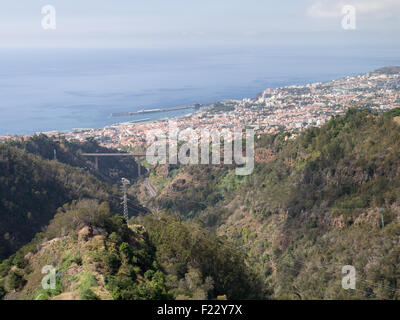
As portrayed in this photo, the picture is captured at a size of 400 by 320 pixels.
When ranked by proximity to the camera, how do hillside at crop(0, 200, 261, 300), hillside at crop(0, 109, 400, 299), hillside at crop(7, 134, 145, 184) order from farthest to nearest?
1. hillside at crop(7, 134, 145, 184)
2. hillside at crop(0, 109, 400, 299)
3. hillside at crop(0, 200, 261, 300)

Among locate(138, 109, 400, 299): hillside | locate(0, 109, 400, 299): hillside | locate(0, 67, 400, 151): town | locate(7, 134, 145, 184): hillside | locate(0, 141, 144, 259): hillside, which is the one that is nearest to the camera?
locate(0, 109, 400, 299): hillside

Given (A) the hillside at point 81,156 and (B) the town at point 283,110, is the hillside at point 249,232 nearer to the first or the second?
(A) the hillside at point 81,156

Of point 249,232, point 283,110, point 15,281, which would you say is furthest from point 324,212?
point 283,110

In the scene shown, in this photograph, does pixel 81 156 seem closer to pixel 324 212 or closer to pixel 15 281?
pixel 324 212

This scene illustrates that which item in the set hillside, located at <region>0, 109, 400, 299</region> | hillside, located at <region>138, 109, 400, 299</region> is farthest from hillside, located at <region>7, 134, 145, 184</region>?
hillside, located at <region>138, 109, 400, 299</region>

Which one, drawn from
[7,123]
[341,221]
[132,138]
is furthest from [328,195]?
[7,123]

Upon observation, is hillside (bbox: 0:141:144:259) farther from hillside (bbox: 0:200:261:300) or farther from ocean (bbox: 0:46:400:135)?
ocean (bbox: 0:46:400:135)

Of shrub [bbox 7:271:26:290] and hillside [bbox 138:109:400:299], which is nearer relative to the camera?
shrub [bbox 7:271:26:290]
